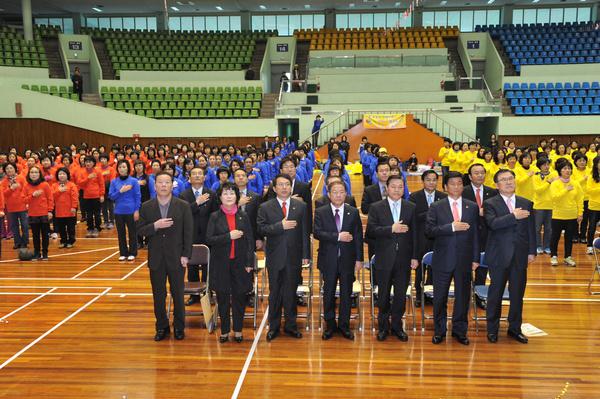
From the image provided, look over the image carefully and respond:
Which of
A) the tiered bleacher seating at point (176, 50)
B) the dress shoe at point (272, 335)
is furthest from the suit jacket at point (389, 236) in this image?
the tiered bleacher seating at point (176, 50)

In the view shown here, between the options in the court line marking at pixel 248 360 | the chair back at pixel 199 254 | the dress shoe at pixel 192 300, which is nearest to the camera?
the court line marking at pixel 248 360

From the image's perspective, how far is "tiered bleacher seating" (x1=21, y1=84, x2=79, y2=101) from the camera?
23.9 metres

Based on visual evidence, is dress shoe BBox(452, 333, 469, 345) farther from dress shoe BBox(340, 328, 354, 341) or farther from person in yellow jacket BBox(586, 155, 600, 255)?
person in yellow jacket BBox(586, 155, 600, 255)

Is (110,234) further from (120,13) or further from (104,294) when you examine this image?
(120,13)

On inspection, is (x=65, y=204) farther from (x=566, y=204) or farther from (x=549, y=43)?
(x=549, y=43)

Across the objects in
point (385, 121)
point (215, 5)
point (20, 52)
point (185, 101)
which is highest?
point (215, 5)

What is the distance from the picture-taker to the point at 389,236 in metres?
5.93

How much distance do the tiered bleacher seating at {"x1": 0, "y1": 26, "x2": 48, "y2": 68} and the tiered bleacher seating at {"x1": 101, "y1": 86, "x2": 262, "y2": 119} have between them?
3.09 m

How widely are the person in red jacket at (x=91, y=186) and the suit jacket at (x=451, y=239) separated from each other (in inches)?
293

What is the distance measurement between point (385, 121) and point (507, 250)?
764 inches

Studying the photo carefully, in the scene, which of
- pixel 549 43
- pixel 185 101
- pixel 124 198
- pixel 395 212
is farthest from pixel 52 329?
pixel 549 43

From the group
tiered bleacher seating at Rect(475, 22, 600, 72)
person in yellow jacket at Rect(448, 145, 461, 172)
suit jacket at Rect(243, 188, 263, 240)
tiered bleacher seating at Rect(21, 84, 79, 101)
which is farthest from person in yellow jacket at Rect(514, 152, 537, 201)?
tiered bleacher seating at Rect(475, 22, 600, 72)

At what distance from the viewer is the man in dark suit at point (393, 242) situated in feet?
19.5

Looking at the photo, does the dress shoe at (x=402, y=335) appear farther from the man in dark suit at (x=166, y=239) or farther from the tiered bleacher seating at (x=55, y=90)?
the tiered bleacher seating at (x=55, y=90)
